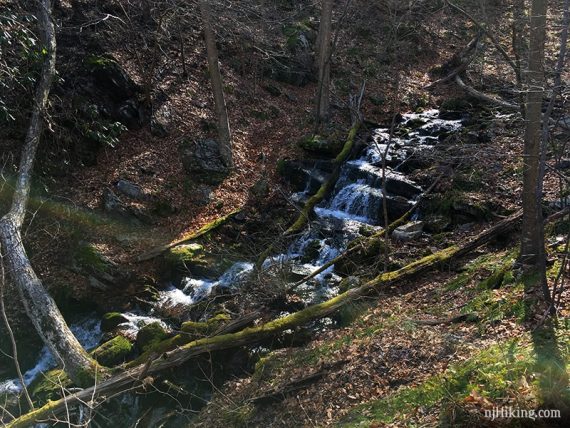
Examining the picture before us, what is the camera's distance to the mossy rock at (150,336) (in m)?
8.23

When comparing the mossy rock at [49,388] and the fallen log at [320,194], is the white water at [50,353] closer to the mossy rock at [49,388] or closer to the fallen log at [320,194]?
the mossy rock at [49,388]

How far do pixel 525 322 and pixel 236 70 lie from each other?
48.1 ft

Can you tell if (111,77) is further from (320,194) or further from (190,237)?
(320,194)

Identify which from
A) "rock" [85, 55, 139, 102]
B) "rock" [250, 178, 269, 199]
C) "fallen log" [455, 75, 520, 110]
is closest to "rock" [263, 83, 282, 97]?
"rock" [85, 55, 139, 102]

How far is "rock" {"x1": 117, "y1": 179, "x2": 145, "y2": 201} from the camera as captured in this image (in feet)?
39.1

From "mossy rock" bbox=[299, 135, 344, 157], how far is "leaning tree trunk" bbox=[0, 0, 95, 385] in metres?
7.34

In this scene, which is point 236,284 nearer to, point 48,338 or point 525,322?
point 48,338

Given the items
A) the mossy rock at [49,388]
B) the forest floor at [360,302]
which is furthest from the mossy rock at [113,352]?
the forest floor at [360,302]

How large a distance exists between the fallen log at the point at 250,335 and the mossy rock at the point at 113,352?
0.97m

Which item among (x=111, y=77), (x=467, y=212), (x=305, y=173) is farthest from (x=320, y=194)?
(x=111, y=77)

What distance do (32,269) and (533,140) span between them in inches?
355

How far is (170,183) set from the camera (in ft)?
41.5

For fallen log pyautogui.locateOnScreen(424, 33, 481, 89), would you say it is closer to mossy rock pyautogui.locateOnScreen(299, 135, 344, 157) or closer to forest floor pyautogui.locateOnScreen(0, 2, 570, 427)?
forest floor pyautogui.locateOnScreen(0, 2, 570, 427)

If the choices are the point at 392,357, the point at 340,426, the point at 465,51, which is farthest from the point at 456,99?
the point at 340,426
